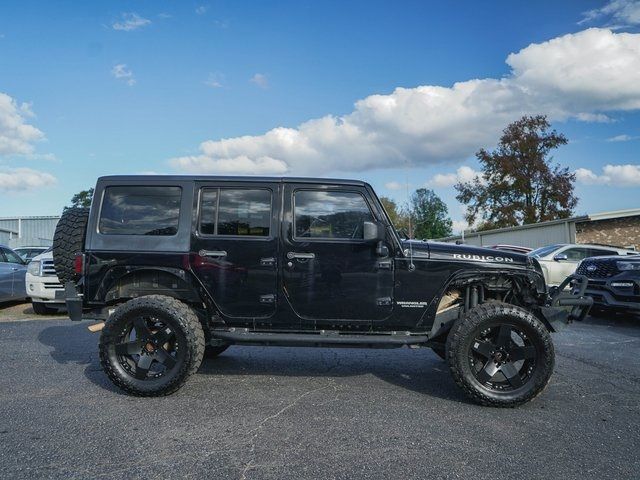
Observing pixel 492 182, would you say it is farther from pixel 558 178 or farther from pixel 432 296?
pixel 432 296

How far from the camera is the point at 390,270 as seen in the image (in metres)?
4.74

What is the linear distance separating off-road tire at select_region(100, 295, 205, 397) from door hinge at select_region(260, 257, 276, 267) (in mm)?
805

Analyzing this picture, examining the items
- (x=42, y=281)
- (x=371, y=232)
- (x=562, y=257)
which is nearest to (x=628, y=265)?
(x=562, y=257)

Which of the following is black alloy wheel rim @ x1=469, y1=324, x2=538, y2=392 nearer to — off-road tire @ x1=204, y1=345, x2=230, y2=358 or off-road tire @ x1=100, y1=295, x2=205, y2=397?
off-road tire @ x1=100, y1=295, x2=205, y2=397

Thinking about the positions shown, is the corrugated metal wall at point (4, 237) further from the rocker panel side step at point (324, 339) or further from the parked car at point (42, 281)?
the rocker panel side step at point (324, 339)

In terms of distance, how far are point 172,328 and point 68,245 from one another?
4.63 ft

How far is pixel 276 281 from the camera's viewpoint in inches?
188

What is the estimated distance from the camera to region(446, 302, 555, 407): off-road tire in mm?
4453

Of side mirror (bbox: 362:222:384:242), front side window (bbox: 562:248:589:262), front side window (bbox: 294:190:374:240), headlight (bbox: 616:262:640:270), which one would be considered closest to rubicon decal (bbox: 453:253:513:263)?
side mirror (bbox: 362:222:384:242)

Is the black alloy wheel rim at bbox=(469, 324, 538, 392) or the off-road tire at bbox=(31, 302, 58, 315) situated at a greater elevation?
the black alloy wheel rim at bbox=(469, 324, 538, 392)

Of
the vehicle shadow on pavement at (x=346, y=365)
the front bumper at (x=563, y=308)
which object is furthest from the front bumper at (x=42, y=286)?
the front bumper at (x=563, y=308)

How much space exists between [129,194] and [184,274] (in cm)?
101

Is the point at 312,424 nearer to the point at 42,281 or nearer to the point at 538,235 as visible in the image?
the point at 42,281

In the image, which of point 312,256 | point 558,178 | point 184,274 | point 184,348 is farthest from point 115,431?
point 558,178
